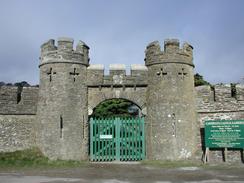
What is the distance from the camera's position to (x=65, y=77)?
607 inches

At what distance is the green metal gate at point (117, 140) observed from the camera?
1562 centimetres

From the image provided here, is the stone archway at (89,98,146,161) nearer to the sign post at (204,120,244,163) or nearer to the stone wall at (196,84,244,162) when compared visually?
the stone wall at (196,84,244,162)

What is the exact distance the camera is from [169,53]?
1578 centimetres

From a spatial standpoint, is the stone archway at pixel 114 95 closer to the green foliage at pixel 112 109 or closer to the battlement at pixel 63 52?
the battlement at pixel 63 52

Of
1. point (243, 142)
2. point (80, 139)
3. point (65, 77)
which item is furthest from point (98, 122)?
point (243, 142)

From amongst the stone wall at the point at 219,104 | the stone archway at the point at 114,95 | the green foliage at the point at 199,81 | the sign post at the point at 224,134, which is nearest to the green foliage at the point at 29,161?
the stone archway at the point at 114,95

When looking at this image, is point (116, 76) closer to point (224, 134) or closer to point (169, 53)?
point (169, 53)

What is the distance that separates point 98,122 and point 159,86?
315 centimetres

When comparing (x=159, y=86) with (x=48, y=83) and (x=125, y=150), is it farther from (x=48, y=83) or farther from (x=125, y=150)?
(x=48, y=83)

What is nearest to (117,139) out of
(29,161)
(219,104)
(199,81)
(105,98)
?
(105,98)

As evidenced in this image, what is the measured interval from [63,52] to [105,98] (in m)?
2.74

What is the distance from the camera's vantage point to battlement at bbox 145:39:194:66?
1576cm

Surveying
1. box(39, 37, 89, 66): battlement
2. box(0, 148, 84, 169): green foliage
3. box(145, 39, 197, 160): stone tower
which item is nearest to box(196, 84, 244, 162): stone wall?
box(145, 39, 197, 160): stone tower

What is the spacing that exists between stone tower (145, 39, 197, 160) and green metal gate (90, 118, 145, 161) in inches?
19.4
